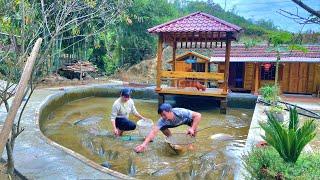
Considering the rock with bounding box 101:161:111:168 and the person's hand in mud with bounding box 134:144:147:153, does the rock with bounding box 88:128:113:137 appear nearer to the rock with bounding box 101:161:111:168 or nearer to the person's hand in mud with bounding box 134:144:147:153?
the person's hand in mud with bounding box 134:144:147:153

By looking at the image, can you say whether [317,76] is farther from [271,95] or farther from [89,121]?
[89,121]

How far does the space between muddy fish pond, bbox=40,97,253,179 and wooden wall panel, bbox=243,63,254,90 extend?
6.53 metres

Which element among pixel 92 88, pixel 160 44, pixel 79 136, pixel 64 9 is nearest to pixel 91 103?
pixel 92 88

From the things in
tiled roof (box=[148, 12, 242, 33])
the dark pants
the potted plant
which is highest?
tiled roof (box=[148, 12, 242, 33])

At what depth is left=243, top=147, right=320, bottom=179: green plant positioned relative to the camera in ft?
11.1

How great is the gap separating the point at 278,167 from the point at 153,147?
417 centimetres

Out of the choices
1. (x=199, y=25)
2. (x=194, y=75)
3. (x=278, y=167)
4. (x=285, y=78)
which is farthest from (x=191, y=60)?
(x=278, y=167)

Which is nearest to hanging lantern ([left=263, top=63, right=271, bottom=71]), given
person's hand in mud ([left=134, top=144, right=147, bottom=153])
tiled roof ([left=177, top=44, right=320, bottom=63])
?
tiled roof ([left=177, top=44, right=320, bottom=63])

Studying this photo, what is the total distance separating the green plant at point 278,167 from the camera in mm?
3398

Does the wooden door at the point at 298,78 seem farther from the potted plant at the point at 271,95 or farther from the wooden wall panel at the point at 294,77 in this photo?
the potted plant at the point at 271,95

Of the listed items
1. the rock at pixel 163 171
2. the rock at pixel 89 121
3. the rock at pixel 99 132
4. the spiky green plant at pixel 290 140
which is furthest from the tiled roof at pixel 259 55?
the spiky green plant at pixel 290 140

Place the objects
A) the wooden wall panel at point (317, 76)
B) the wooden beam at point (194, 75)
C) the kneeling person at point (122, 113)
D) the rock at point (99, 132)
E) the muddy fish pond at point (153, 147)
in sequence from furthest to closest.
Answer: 1. the wooden wall panel at point (317, 76)
2. the wooden beam at point (194, 75)
3. the rock at point (99, 132)
4. the kneeling person at point (122, 113)
5. the muddy fish pond at point (153, 147)

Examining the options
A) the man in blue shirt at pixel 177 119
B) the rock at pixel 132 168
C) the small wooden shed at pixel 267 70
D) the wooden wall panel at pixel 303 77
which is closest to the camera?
the rock at pixel 132 168

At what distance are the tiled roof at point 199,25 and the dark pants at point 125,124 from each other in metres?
5.59
